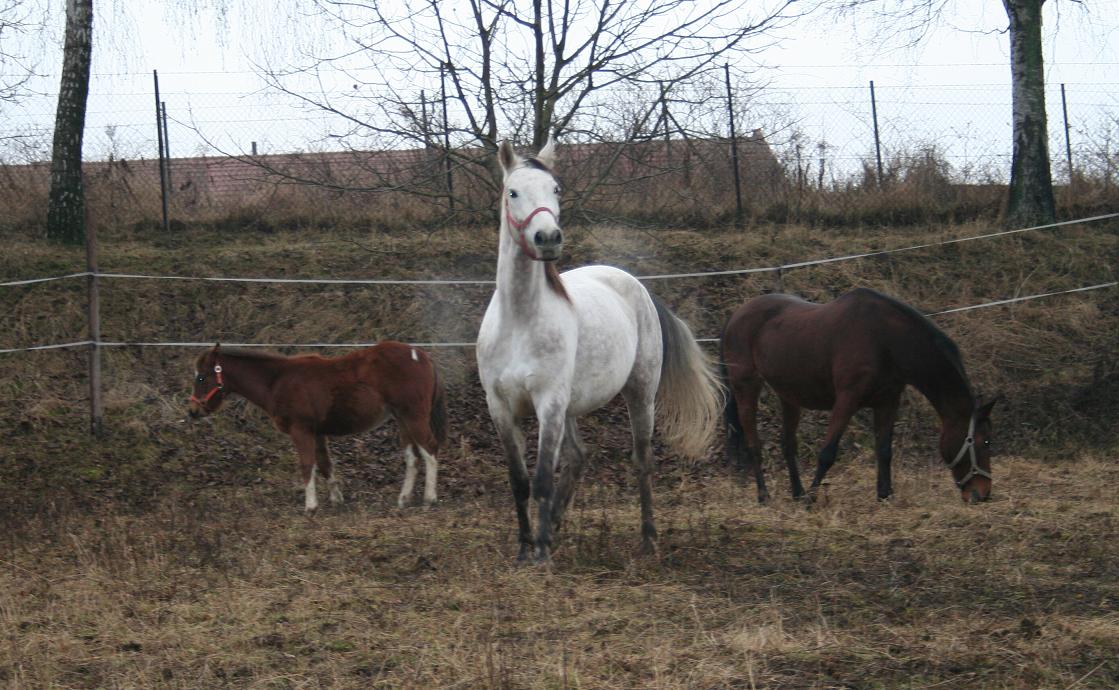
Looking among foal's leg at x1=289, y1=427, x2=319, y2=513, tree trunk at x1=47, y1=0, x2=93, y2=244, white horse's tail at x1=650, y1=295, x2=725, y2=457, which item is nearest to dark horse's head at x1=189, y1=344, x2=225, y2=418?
foal's leg at x1=289, y1=427, x2=319, y2=513

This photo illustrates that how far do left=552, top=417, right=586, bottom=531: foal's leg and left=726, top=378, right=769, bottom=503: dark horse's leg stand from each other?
9.20 ft

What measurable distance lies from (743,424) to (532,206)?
4.10 meters

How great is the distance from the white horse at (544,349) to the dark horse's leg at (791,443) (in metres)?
2.21

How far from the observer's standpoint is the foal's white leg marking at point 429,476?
9.01 m

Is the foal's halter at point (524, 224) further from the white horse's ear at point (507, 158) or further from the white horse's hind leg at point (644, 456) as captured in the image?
the white horse's hind leg at point (644, 456)

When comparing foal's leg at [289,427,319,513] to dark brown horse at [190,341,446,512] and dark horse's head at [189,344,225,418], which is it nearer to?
dark brown horse at [190,341,446,512]

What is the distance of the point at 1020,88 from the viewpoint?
1448 centimetres

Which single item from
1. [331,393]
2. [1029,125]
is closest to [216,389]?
[331,393]

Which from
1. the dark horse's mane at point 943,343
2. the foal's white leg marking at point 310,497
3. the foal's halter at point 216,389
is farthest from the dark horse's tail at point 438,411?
the dark horse's mane at point 943,343

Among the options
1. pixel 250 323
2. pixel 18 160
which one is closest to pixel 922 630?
pixel 250 323

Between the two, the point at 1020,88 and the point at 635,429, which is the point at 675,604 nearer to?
the point at 635,429

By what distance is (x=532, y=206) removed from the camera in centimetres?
571

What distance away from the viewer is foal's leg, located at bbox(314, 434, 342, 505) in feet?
29.8

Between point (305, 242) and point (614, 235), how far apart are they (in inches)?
152
